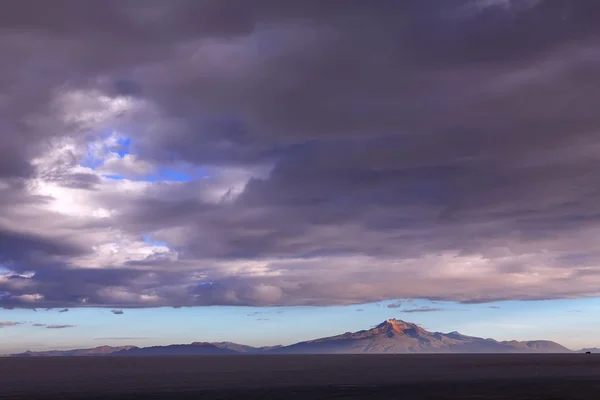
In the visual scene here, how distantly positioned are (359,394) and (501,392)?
31953 mm

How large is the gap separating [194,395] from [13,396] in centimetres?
4249

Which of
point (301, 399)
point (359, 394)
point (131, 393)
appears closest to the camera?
point (301, 399)

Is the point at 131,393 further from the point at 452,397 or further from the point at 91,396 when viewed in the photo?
the point at 452,397

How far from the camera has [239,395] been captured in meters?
126

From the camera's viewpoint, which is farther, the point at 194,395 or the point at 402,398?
the point at 194,395

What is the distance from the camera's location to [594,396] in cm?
11800

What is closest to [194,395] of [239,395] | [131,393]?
[239,395]

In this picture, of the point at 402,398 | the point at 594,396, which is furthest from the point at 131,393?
the point at 594,396

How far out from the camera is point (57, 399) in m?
121

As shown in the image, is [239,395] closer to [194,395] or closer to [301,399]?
[194,395]

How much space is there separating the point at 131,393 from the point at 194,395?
19.0 meters

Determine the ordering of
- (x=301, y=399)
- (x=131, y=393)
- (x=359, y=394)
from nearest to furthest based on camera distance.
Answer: (x=301, y=399) → (x=359, y=394) → (x=131, y=393)

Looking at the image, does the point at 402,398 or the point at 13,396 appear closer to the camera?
the point at 402,398

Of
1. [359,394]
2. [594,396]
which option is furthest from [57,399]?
[594,396]
